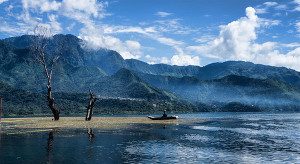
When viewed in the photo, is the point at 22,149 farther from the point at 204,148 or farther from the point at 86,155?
the point at 204,148

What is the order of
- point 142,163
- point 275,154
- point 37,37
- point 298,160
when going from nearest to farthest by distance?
1. point 142,163
2. point 298,160
3. point 275,154
4. point 37,37

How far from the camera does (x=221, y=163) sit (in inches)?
875

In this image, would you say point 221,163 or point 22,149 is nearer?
point 221,163

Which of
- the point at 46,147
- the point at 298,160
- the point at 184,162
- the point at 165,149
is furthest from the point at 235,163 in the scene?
the point at 46,147

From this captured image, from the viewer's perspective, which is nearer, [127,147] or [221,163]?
[221,163]

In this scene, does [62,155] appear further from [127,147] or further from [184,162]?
[184,162]

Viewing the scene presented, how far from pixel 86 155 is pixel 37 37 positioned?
53.4 m

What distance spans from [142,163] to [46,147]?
489 inches

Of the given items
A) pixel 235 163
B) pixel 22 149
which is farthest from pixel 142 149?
pixel 22 149

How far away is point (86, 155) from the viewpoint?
81.5 ft

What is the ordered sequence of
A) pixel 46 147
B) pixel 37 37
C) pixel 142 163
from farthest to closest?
1. pixel 37 37
2. pixel 46 147
3. pixel 142 163

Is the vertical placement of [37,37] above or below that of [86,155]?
above

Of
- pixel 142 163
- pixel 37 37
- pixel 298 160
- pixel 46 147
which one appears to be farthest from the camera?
pixel 37 37

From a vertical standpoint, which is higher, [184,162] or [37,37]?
[37,37]
